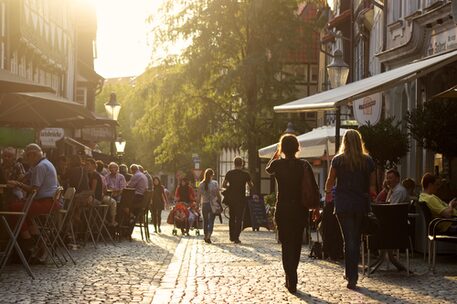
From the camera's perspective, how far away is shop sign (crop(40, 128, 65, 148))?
115 feet

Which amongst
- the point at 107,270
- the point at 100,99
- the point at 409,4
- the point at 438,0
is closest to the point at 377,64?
the point at 409,4

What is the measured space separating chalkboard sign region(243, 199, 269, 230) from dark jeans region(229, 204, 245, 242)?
8.31m

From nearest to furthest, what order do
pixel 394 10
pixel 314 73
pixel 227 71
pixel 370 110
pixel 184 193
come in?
pixel 370 110 < pixel 184 193 < pixel 394 10 < pixel 227 71 < pixel 314 73

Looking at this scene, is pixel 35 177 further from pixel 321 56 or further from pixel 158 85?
pixel 321 56

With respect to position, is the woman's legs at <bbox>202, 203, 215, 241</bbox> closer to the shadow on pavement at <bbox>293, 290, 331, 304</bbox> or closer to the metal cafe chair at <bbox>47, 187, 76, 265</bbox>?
the metal cafe chair at <bbox>47, 187, 76, 265</bbox>

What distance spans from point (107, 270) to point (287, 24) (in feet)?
101

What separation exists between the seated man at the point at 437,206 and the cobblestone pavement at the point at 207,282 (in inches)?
23.4

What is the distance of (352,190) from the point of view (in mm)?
14305

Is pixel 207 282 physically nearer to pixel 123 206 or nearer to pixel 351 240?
pixel 351 240

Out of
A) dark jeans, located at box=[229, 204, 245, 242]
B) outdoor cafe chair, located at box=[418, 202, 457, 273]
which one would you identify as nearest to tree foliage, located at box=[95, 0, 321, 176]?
dark jeans, located at box=[229, 204, 245, 242]

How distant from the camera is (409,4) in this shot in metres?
31.5

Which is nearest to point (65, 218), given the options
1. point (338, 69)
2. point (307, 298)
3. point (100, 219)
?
point (100, 219)

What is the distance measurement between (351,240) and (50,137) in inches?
869

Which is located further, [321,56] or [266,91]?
[321,56]
